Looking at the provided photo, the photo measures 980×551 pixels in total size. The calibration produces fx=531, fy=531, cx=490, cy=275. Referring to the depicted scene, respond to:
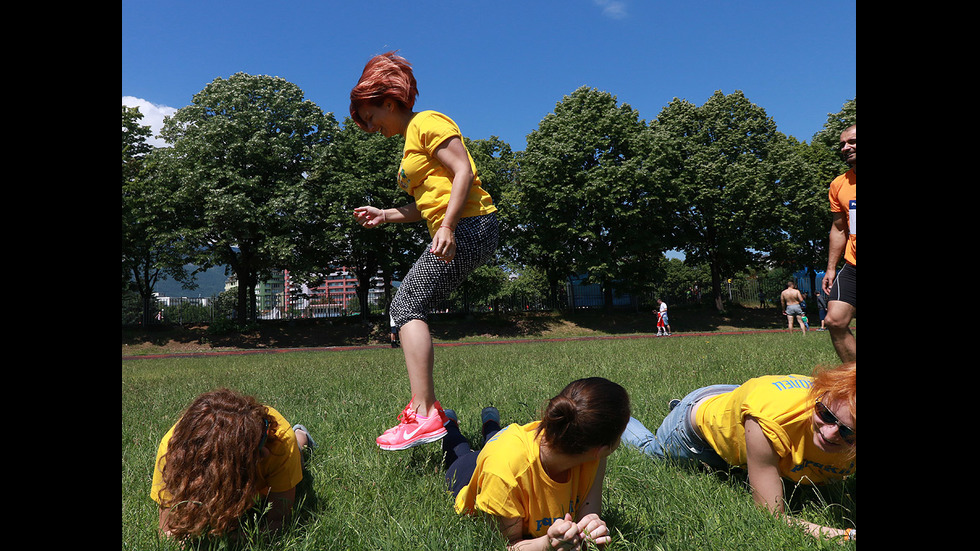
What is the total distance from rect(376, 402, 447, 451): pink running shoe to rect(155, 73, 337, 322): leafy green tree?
84.3ft

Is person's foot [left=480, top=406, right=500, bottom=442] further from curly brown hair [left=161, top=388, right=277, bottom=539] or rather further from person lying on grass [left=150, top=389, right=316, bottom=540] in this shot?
curly brown hair [left=161, top=388, right=277, bottom=539]

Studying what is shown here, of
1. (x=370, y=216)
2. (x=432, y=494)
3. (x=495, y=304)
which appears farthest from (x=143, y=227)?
(x=432, y=494)

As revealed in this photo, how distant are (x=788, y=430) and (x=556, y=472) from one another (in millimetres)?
1117

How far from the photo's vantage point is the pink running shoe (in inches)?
113

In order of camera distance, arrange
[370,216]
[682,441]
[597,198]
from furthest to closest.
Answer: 1. [597,198]
2. [370,216]
3. [682,441]

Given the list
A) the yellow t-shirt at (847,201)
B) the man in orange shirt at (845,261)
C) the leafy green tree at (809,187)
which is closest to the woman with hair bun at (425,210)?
the man in orange shirt at (845,261)

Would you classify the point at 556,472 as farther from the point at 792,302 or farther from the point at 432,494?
the point at 792,302

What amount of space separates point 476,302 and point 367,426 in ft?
89.7

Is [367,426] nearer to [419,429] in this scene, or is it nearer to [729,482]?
[419,429]

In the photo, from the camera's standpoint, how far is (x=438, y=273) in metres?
3.12

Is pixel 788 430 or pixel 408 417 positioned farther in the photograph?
pixel 408 417

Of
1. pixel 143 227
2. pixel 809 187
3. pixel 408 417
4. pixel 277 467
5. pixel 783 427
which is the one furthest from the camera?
pixel 809 187
